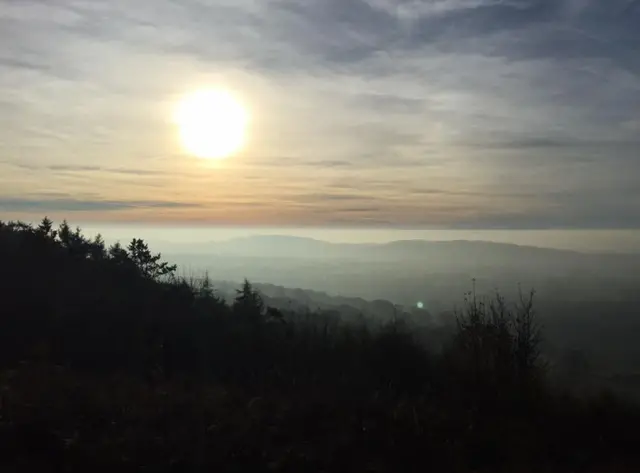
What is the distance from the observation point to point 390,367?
58.0ft

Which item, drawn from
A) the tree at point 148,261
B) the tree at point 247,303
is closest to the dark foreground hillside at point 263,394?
the tree at point 247,303

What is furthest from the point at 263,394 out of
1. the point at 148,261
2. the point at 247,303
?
the point at 148,261

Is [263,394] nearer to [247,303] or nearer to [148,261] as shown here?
[247,303]

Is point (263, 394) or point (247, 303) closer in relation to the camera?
point (263, 394)

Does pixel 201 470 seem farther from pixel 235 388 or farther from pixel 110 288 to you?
pixel 110 288

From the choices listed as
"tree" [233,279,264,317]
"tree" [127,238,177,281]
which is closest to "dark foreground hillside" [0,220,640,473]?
"tree" [233,279,264,317]

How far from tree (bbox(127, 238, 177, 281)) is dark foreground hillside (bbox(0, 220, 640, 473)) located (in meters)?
8.69

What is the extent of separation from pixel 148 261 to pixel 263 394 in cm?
2525

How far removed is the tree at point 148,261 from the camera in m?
35.1

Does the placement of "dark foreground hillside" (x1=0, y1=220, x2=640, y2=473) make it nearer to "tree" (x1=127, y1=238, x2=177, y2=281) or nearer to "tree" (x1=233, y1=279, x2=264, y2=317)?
"tree" (x1=233, y1=279, x2=264, y2=317)

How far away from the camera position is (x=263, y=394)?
513 inches

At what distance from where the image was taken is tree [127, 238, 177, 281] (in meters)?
35.1

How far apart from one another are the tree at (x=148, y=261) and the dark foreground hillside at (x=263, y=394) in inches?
342

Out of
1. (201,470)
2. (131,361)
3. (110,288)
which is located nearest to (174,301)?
(110,288)
